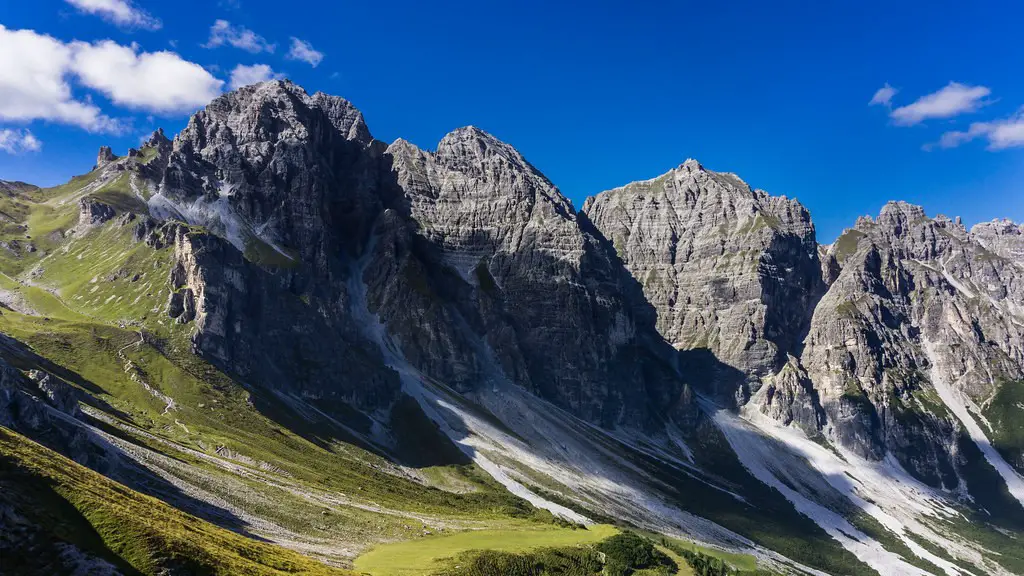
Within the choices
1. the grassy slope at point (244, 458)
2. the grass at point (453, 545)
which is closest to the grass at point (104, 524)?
the grass at point (453, 545)

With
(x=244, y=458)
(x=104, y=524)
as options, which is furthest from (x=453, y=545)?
(x=104, y=524)

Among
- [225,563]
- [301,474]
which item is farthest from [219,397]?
[225,563]

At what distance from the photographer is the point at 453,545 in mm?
115188

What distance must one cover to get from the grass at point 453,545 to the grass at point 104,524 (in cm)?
2651

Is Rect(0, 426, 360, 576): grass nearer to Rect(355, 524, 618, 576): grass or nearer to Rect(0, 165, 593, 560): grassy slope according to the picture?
Rect(355, 524, 618, 576): grass

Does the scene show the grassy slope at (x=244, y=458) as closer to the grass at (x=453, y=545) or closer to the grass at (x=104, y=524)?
Result: the grass at (x=453, y=545)

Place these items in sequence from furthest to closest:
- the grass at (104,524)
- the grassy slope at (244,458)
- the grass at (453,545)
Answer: the grassy slope at (244,458) < the grass at (453,545) < the grass at (104,524)

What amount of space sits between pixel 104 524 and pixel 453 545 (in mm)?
69918

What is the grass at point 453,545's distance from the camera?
298 ft

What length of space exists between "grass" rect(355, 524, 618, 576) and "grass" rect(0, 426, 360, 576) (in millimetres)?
26513

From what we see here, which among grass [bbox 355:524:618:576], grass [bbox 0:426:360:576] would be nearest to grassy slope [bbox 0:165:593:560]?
grass [bbox 355:524:618:576]

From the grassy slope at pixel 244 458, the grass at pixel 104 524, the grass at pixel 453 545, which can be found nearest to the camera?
the grass at pixel 104 524

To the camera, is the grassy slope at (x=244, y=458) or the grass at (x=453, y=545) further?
the grassy slope at (x=244, y=458)

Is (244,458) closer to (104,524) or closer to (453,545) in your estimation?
(453,545)
